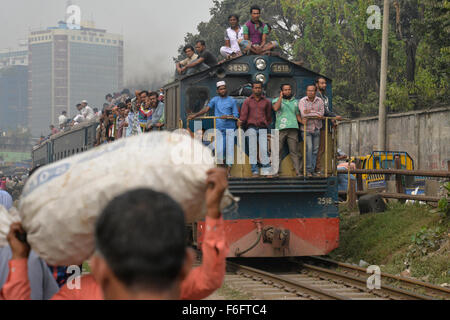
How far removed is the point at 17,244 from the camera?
3.25 meters

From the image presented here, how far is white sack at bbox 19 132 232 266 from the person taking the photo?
2984mm

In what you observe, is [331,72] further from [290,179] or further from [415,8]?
[290,179]

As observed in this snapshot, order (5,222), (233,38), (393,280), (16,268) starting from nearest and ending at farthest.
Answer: (16,268), (5,222), (393,280), (233,38)

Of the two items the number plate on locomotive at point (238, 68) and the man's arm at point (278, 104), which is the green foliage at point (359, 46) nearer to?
the number plate on locomotive at point (238, 68)

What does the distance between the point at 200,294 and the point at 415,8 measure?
27.9 m

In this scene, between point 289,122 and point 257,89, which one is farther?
point 289,122

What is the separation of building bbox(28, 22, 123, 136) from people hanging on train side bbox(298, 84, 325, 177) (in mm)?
162812

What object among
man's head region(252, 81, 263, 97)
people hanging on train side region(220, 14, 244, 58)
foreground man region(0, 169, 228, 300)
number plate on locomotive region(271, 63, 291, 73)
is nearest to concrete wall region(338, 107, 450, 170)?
people hanging on train side region(220, 14, 244, 58)

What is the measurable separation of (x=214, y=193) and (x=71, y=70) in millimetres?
179376

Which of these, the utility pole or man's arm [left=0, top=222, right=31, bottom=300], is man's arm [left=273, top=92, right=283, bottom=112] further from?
the utility pole

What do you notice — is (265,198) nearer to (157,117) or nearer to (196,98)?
(196,98)

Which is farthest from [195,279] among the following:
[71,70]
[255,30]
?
[71,70]

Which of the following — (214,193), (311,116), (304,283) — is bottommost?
(304,283)

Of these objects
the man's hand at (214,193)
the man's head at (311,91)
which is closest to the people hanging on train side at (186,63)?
the man's head at (311,91)
